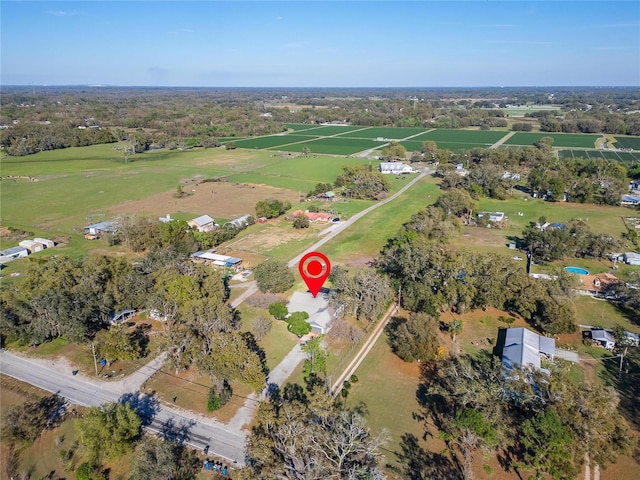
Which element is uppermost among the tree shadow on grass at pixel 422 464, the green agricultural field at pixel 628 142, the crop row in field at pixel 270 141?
the green agricultural field at pixel 628 142

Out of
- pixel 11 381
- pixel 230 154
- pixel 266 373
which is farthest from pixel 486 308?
pixel 230 154

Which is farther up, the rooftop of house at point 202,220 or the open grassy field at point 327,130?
the open grassy field at point 327,130

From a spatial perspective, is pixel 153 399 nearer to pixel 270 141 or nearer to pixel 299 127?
pixel 270 141

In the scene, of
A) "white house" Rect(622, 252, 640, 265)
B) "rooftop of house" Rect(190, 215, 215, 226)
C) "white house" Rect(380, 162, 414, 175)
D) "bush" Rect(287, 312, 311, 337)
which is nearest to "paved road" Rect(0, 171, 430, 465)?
"bush" Rect(287, 312, 311, 337)

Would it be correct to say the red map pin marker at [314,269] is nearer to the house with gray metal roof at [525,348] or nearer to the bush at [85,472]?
the house with gray metal roof at [525,348]

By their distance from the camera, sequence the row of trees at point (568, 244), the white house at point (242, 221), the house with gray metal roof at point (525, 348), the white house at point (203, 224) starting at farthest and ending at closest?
the white house at point (242, 221) → the white house at point (203, 224) → the row of trees at point (568, 244) → the house with gray metal roof at point (525, 348)

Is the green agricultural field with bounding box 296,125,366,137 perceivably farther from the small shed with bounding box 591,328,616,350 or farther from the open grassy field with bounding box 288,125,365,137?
the small shed with bounding box 591,328,616,350

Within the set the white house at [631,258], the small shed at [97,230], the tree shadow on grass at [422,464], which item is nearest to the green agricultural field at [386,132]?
the white house at [631,258]
